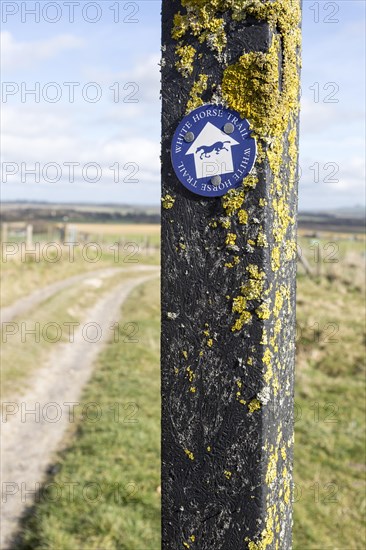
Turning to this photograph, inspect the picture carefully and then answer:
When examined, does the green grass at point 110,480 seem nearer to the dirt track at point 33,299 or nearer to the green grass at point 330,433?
the green grass at point 330,433

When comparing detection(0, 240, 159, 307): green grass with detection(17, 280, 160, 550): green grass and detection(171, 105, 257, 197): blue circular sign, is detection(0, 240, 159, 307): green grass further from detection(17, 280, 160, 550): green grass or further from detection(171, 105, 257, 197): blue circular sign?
detection(171, 105, 257, 197): blue circular sign

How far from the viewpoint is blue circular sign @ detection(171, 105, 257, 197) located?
193 cm

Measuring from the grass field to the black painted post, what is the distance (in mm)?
3027

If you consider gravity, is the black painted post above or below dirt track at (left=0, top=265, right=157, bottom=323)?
above

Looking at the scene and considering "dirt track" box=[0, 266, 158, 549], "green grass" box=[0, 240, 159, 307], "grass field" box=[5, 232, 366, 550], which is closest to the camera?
"grass field" box=[5, 232, 366, 550]

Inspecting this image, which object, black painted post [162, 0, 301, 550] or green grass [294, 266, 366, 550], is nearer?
black painted post [162, 0, 301, 550]

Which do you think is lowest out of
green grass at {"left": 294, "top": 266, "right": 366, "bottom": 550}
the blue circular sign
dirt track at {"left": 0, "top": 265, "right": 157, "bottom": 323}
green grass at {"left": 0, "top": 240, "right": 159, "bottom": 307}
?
→ green grass at {"left": 294, "top": 266, "right": 366, "bottom": 550}

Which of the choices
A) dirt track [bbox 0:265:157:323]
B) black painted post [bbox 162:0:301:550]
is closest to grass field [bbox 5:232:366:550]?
black painted post [bbox 162:0:301:550]

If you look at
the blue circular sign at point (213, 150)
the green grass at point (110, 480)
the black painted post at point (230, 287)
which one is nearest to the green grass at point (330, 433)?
the green grass at point (110, 480)

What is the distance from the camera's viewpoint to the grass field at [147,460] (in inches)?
195

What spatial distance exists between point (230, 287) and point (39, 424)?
669cm

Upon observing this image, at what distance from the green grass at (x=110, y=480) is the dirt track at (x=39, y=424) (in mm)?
267

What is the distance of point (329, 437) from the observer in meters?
7.66

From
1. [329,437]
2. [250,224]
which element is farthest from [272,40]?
[329,437]
